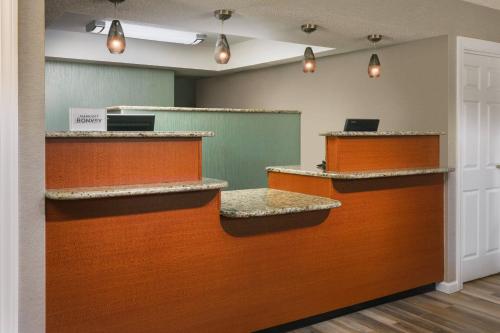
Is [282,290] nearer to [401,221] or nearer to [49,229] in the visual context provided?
[401,221]

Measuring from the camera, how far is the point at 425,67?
4289mm

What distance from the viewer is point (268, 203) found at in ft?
10.5

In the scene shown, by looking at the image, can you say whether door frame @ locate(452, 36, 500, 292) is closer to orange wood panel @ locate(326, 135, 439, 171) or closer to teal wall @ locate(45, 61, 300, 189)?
orange wood panel @ locate(326, 135, 439, 171)

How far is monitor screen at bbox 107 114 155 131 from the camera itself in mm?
3195

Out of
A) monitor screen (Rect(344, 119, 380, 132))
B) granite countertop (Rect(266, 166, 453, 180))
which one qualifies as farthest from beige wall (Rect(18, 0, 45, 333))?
monitor screen (Rect(344, 119, 380, 132))

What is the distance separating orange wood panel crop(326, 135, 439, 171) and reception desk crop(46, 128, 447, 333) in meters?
0.01

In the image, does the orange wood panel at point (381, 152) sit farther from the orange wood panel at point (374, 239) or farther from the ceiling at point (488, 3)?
the ceiling at point (488, 3)

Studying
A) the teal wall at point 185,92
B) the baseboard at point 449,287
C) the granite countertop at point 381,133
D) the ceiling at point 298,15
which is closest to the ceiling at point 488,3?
the ceiling at point 298,15

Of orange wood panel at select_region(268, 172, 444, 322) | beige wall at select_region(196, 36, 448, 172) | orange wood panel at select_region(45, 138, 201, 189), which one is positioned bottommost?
orange wood panel at select_region(268, 172, 444, 322)

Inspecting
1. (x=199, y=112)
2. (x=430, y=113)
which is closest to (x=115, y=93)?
(x=199, y=112)

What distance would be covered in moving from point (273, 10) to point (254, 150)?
2806 millimetres

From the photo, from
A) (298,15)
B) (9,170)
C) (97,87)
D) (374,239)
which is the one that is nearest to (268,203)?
(374,239)

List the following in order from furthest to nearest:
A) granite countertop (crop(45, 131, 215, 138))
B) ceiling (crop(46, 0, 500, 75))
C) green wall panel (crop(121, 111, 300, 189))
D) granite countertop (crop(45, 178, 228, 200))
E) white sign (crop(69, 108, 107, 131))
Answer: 1. green wall panel (crop(121, 111, 300, 189))
2. ceiling (crop(46, 0, 500, 75))
3. white sign (crop(69, 108, 107, 131))
4. granite countertop (crop(45, 131, 215, 138))
5. granite countertop (crop(45, 178, 228, 200))

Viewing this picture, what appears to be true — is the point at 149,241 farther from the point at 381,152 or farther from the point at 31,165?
the point at 381,152
